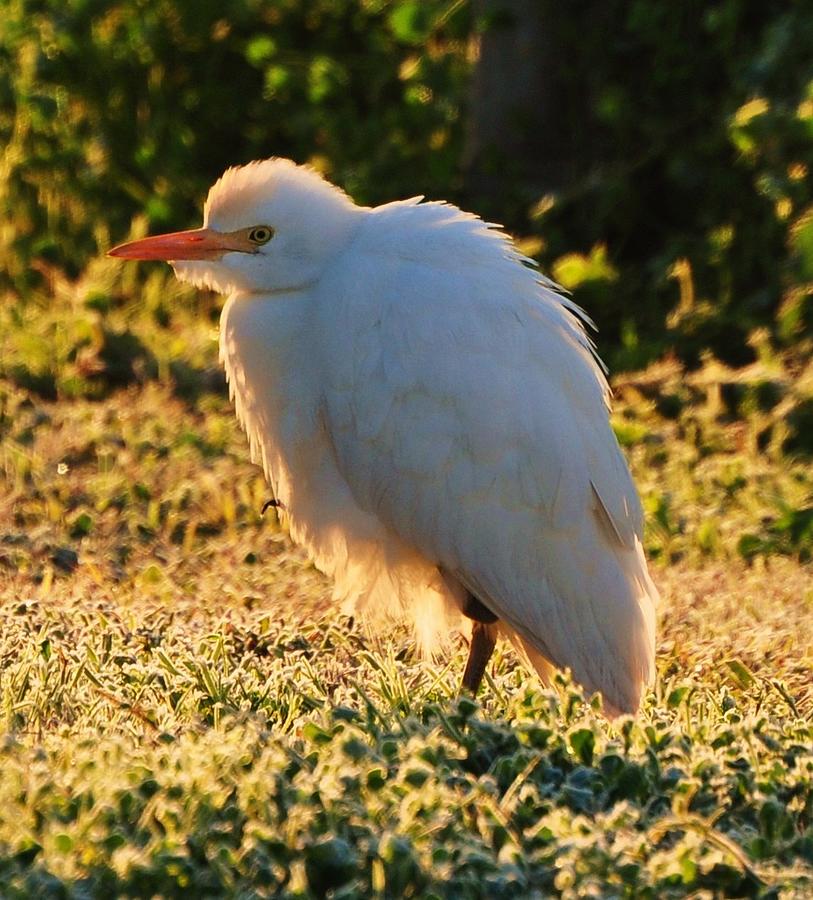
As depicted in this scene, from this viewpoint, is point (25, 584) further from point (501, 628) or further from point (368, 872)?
point (368, 872)

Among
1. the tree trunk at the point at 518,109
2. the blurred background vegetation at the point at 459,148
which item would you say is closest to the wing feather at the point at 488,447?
the blurred background vegetation at the point at 459,148

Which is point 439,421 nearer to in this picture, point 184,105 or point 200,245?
point 200,245

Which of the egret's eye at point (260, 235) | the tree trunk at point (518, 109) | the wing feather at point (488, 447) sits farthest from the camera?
the tree trunk at point (518, 109)

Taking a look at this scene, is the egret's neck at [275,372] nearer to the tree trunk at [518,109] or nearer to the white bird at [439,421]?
the white bird at [439,421]

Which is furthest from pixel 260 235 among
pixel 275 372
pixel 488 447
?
pixel 488 447

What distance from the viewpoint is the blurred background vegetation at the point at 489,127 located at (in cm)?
813

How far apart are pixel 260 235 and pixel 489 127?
180 inches

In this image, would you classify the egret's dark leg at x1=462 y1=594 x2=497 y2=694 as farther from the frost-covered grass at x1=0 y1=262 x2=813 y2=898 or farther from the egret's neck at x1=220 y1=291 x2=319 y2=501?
the egret's neck at x1=220 y1=291 x2=319 y2=501

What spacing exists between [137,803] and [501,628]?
173 centimetres

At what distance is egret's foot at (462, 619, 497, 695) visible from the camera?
177 inches

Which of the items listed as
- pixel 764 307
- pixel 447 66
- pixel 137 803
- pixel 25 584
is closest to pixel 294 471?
pixel 25 584

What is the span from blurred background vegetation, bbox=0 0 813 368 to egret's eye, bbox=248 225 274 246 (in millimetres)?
3056

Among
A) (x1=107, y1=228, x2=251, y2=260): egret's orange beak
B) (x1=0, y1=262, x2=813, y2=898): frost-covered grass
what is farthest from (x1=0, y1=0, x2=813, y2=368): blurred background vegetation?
(x1=107, y1=228, x2=251, y2=260): egret's orange beak

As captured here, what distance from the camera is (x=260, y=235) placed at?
455cm
